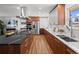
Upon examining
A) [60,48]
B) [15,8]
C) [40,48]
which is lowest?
[40,48]

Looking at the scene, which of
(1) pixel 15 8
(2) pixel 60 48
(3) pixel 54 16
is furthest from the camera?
(3) pixel 54 16

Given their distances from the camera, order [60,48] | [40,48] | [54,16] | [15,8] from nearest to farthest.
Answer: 1. [60,48]
2. [15,8]
3. [40,48]
4. [54,16]

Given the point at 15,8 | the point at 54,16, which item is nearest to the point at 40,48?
the point at 54,16

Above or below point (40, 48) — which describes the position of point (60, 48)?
above

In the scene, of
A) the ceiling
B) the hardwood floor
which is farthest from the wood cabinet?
the hardwood floor

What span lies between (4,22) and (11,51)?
114 centimetres

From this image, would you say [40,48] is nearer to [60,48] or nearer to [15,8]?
[15,8]

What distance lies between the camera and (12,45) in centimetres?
231

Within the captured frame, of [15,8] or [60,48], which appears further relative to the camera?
[15,8]

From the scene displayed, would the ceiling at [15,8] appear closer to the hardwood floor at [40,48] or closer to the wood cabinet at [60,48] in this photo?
the wood cabinet at [60,48]

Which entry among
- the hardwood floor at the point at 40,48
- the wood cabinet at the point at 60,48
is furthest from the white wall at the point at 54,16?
the wood cabinet at the point at 60,48

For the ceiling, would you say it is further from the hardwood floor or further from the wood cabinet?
the hardwood floor
